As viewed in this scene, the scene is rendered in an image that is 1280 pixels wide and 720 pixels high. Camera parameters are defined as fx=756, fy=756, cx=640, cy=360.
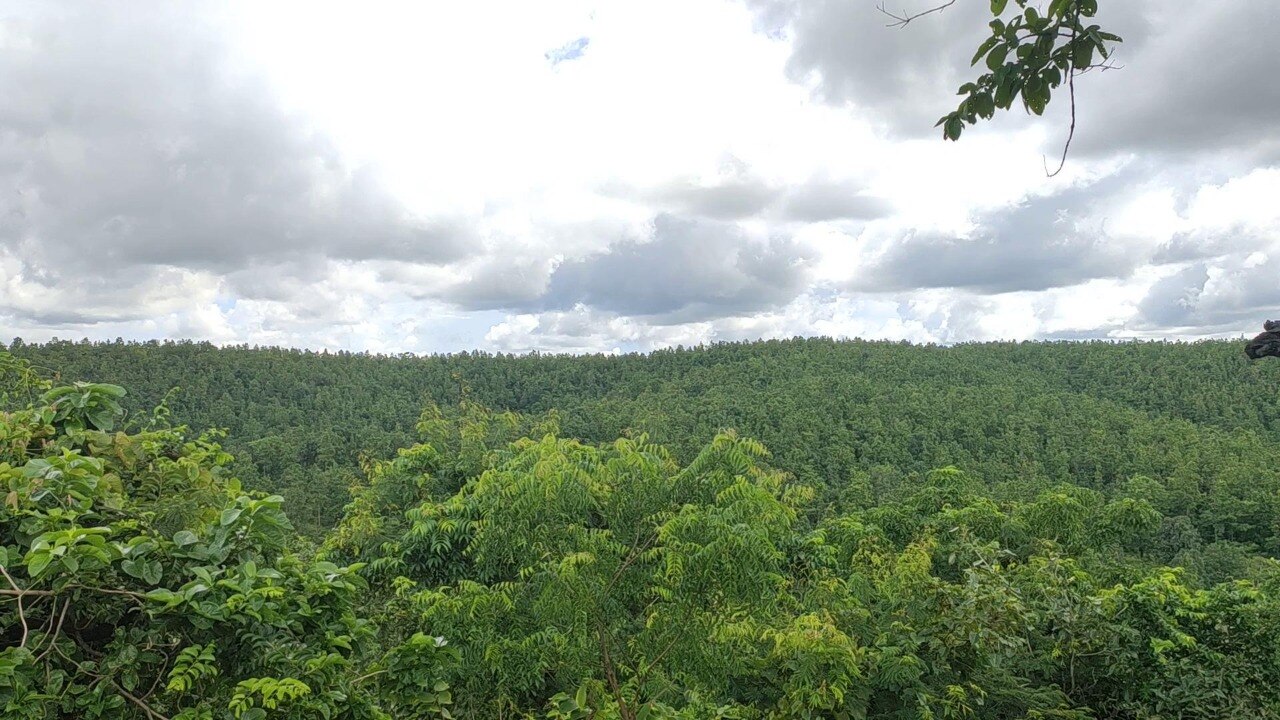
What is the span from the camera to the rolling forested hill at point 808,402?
4916cm

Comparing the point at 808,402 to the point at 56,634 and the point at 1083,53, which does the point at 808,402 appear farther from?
the point at 56,634

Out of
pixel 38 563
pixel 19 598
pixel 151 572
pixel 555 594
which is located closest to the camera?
pixel 38 563

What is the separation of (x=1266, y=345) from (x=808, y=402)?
72.5 m

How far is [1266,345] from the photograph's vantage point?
6.88 ft

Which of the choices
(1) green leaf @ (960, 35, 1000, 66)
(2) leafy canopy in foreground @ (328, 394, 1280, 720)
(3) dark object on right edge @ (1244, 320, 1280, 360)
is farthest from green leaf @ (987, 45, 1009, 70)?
(2) leafy canopy in foreground @ (328, 394, 1280, 720)

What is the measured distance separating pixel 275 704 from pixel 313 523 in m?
32.9

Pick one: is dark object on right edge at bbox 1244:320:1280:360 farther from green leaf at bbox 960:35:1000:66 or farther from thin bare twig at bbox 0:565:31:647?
thin bare twig at bbox 0:565:31:647

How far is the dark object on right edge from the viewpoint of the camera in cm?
207

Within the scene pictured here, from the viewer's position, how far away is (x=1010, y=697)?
5.91 metres

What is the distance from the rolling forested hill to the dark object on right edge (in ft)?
104

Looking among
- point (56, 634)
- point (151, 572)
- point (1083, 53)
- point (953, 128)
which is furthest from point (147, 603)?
point (1083, 53)

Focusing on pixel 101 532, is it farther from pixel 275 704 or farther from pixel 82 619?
pixel 275 704

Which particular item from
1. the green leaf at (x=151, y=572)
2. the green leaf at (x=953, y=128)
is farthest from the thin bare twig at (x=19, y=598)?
the green leaf at (x=953, y=128)

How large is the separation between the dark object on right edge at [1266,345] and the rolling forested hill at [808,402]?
3159cm
